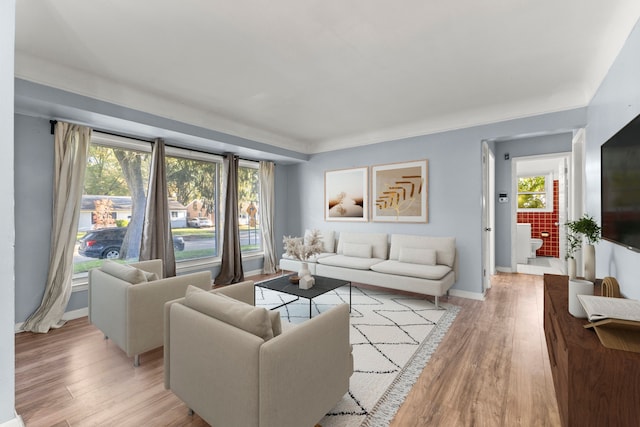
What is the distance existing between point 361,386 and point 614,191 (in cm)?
219

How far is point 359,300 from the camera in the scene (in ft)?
13.3

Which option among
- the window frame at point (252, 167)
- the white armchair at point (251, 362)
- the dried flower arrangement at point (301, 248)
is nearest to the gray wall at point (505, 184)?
the dried flower arrangement at point (301, 248)

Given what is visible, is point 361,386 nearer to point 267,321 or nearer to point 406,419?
point 406,419

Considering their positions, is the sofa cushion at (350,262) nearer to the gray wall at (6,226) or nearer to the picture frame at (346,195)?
the picture frame at (346,195)

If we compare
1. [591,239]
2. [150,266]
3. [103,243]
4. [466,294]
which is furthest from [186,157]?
[591,239]

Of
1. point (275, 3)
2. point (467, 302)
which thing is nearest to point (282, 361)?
point (275, 3)

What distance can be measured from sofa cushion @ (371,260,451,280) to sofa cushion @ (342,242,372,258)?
1.72ft

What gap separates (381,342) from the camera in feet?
9.17

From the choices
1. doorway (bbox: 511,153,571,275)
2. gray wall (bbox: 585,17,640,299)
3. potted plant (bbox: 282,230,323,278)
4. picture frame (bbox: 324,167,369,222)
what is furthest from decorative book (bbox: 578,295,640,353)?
doorway (bbox: 511,153,571,275)

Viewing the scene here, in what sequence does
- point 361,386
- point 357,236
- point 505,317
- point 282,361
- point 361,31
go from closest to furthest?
point 282,361
point 361,386
point 361,31
point 505,317
point 357,236

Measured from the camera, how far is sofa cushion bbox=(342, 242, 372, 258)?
4.82m

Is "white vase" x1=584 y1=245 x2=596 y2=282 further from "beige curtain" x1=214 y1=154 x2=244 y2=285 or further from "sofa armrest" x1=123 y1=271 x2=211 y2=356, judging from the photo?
"beige curtain" x1=214 y1=154 x2=244 y2=285

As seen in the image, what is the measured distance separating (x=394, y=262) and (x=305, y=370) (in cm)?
313

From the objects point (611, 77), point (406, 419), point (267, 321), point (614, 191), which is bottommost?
point (406, 419)
